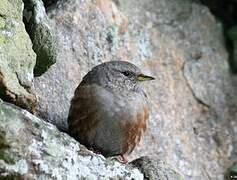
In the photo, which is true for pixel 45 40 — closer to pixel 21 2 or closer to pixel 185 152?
pixel 21 2

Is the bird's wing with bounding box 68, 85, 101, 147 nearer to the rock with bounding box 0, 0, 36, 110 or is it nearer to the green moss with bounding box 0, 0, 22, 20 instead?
the rock with bounding box 0, 0, 36, 110

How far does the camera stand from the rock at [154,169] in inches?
188

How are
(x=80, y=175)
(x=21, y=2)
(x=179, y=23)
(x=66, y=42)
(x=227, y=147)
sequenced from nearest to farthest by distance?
1. (x=80, y=175)
2. (x=21, y=2)
3. (x=66, y=42)
4. (x=227, y=147)
5. (x=179, y=23)

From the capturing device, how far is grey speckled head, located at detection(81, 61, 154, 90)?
5336 millimetres

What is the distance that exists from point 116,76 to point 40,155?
1.46 meters

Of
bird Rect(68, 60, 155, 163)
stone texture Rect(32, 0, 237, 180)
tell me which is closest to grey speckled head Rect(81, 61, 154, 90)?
bird Rect(68, 60, 155, 163)

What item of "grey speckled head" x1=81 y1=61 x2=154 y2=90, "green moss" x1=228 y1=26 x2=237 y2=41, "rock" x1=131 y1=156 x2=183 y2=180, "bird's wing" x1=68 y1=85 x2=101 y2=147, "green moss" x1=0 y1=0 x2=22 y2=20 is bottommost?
"rock" x1=131 y1=156 x2=183 y2=180

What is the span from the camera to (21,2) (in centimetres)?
494

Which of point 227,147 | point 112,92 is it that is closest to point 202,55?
point 227,147

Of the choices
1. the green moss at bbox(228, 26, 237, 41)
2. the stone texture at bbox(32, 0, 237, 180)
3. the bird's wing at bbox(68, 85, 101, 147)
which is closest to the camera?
the bird's wing at bbox(68, 85, 101, 147)

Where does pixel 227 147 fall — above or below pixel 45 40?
below

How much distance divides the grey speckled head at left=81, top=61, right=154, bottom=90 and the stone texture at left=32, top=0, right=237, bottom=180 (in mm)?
531

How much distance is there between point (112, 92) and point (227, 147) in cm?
211

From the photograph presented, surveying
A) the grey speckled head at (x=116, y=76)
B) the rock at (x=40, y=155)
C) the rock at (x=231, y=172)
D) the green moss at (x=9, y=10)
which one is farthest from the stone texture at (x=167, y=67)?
the rock at (x=40, y=155)
